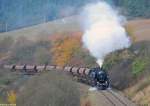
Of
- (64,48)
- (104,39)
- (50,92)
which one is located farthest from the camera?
(64,48)

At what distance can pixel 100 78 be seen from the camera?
137 feet

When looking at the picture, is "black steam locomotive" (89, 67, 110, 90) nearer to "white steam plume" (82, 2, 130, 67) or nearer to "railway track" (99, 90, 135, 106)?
"railway track" (99, 90, 135, 106)

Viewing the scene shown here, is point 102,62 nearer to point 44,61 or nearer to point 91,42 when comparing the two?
point 91,42

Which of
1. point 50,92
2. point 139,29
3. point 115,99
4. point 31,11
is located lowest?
point 115,99

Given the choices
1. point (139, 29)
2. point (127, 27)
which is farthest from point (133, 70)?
point (127, 27)

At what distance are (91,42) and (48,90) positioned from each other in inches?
931

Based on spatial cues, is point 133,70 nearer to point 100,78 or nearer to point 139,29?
point 100,78

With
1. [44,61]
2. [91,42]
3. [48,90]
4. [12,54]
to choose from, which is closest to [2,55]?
[12,54]

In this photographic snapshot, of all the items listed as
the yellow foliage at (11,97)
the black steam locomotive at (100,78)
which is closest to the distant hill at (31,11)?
the black steam locomotive at (100,78)

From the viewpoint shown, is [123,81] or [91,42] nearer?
[123,81]

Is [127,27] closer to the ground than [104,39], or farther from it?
farther from it

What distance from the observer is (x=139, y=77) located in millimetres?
43750

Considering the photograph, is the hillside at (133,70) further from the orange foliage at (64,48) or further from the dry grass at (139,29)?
the orange foliage at (64,48)

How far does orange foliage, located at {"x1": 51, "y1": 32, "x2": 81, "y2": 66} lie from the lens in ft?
212
